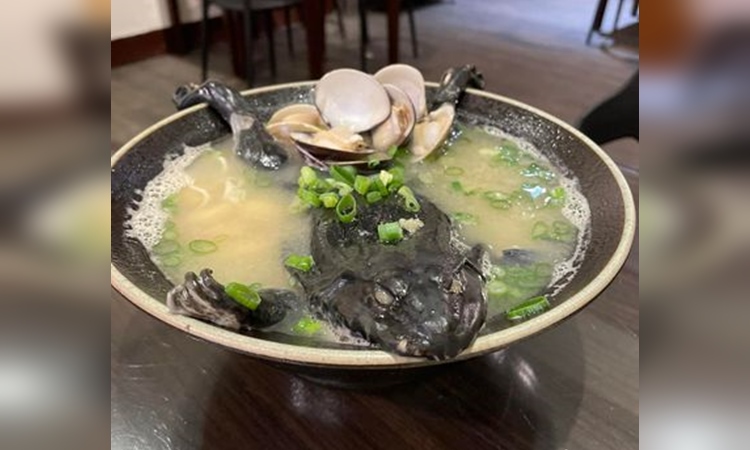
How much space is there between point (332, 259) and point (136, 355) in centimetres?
39

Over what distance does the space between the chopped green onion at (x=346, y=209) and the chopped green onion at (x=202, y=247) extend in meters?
0.27

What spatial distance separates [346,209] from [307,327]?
318 mm

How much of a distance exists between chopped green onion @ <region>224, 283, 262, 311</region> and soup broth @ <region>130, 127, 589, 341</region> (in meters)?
0.07

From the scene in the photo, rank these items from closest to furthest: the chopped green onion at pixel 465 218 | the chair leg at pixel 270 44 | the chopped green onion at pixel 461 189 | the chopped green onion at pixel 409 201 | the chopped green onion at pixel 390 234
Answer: the chopped green onion at pixel 390 234 < the chopped green onion at pixel 409 201 < the chopped green onion at pixel 465 218 < the chopped green onion at pixel 461 189 < the chair leg at pixel 270 44

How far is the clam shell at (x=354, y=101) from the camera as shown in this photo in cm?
159

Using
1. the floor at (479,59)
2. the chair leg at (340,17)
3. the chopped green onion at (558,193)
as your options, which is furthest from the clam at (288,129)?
the chair leg at (340,17)

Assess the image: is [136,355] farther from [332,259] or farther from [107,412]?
[107,412]

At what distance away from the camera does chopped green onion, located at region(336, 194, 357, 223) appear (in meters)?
1.22

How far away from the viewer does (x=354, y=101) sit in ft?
5.25

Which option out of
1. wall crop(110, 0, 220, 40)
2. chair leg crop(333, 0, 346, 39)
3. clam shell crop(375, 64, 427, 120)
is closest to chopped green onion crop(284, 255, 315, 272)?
clam shell crop(375, 64, 427, 120)

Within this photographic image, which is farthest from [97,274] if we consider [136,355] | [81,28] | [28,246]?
[136,355]

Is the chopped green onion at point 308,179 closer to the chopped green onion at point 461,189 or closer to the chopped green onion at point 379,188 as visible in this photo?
the chopped green onion at point 379,188

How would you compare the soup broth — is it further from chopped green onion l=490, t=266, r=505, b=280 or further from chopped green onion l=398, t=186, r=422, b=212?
chopped green onion l=398, t=186, r=422, b=212

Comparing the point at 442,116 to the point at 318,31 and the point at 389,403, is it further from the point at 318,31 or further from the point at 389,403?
the point at 318,31
